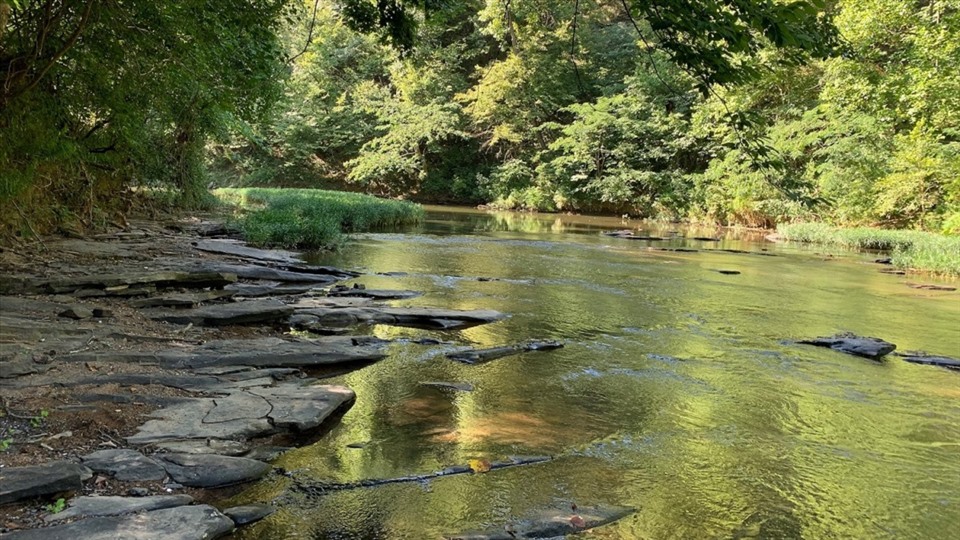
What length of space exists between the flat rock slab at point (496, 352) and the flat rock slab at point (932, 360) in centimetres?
396

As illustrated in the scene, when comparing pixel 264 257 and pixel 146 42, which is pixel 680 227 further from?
pixel 146 42

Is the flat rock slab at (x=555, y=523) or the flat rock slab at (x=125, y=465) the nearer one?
the flat rock slab at (x=555, y=523)

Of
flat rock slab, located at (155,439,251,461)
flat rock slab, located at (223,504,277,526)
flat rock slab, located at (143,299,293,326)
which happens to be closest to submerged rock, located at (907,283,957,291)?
flat rock slab, located at (143,299,293,326)

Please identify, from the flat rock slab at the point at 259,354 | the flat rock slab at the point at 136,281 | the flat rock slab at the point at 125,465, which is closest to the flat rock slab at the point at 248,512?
the flat rock slab at the point at 125,465

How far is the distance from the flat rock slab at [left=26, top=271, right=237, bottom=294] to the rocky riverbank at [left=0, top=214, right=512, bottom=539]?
0.02 m

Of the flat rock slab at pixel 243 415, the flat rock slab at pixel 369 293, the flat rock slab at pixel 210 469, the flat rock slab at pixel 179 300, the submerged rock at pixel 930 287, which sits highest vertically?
the submerged rock at pixel 930 287

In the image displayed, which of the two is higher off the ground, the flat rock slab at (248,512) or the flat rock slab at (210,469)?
the flat rock slab at (210,469)

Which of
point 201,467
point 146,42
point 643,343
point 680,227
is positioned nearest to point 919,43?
point 680,227

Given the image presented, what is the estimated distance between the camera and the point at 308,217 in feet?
53.1

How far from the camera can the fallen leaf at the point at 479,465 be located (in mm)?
4066

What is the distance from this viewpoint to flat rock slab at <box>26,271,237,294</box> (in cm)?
668

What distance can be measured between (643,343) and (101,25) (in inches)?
256

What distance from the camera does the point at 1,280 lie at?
6406 mm

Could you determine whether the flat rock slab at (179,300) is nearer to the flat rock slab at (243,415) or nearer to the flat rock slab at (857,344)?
the flat rock slab at (243,415)
